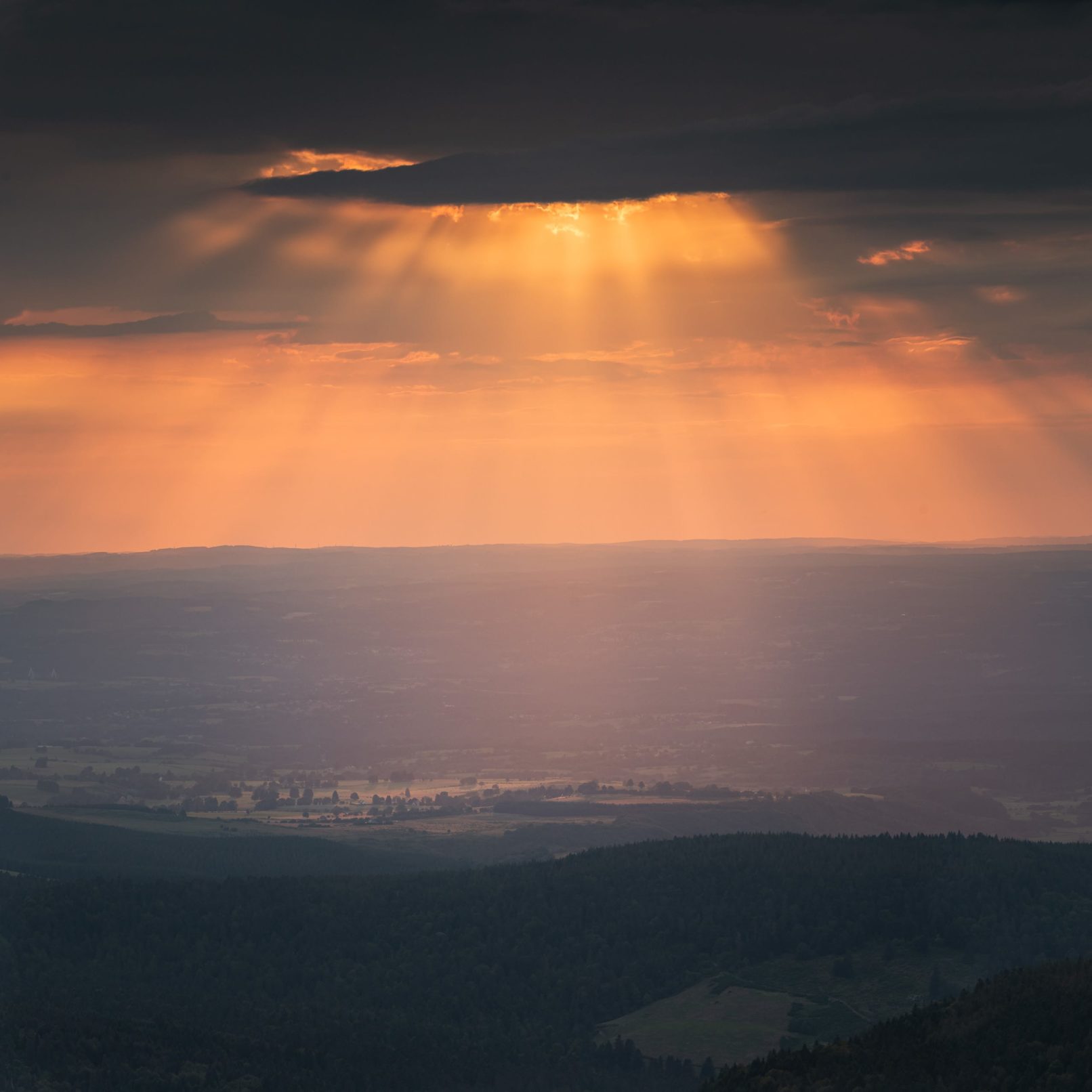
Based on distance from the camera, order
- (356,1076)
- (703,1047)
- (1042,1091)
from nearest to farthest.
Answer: (1042,1091) → (356,1076) → (703,1047)

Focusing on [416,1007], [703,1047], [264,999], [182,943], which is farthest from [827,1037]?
[182,943]

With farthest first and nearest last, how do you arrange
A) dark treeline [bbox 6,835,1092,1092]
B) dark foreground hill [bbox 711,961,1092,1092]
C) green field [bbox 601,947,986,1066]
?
1. green field [bbox 601,947,986,1066]
2. dark treeline [bbox 6,835,1092,1092]
3. dark foreground hill [bbox 711,961,1092,1092]

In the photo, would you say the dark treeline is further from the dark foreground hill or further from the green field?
the dark foreground hill

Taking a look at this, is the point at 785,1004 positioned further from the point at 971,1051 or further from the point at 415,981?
the point at 971,1051

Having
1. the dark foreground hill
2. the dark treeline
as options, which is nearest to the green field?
the dark treeline

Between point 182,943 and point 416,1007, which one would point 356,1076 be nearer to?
point 416,1007

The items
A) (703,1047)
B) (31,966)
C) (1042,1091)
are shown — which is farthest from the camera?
(31,966)

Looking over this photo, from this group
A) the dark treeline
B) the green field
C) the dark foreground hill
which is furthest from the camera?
the green field

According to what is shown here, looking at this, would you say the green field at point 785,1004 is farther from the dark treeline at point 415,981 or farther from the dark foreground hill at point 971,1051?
the dark foreground hill at point 971,1051

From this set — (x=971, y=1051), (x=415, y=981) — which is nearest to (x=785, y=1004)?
(x=415, y=981)
